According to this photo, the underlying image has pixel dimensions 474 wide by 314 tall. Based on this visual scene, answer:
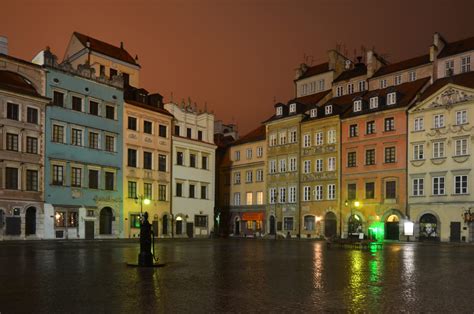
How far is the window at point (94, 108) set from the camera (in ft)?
180

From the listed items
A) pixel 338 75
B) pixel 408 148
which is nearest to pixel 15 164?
pixel 408 148

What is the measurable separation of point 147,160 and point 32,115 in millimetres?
14358

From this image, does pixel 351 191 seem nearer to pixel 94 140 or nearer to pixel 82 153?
pixel 94 140

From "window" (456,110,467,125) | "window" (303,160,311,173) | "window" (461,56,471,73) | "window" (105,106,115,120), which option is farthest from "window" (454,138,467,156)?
"window" (105,106,115,120)

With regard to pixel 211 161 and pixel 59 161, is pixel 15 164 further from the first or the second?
pixel 211 161

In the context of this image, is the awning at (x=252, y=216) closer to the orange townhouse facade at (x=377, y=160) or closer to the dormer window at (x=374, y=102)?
the orange townhouse facade at (x=377, y=160)

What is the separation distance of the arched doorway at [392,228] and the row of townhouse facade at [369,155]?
3.8 inches

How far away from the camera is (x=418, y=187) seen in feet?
178

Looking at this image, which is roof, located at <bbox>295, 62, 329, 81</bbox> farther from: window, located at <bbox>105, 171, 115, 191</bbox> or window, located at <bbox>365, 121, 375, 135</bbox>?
window, located at <bbox>105, 171, 115, 191</bbox>

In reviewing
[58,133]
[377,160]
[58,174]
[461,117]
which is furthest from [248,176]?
[461,117]

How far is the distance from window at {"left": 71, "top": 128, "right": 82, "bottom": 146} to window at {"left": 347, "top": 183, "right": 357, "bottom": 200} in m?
27.4

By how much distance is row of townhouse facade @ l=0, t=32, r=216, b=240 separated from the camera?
4784cm

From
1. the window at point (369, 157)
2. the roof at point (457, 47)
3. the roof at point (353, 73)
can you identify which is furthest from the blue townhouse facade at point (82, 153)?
the roof at point (457, 47)

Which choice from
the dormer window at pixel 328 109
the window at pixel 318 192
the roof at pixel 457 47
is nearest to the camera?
the roof at pixel 457 47
